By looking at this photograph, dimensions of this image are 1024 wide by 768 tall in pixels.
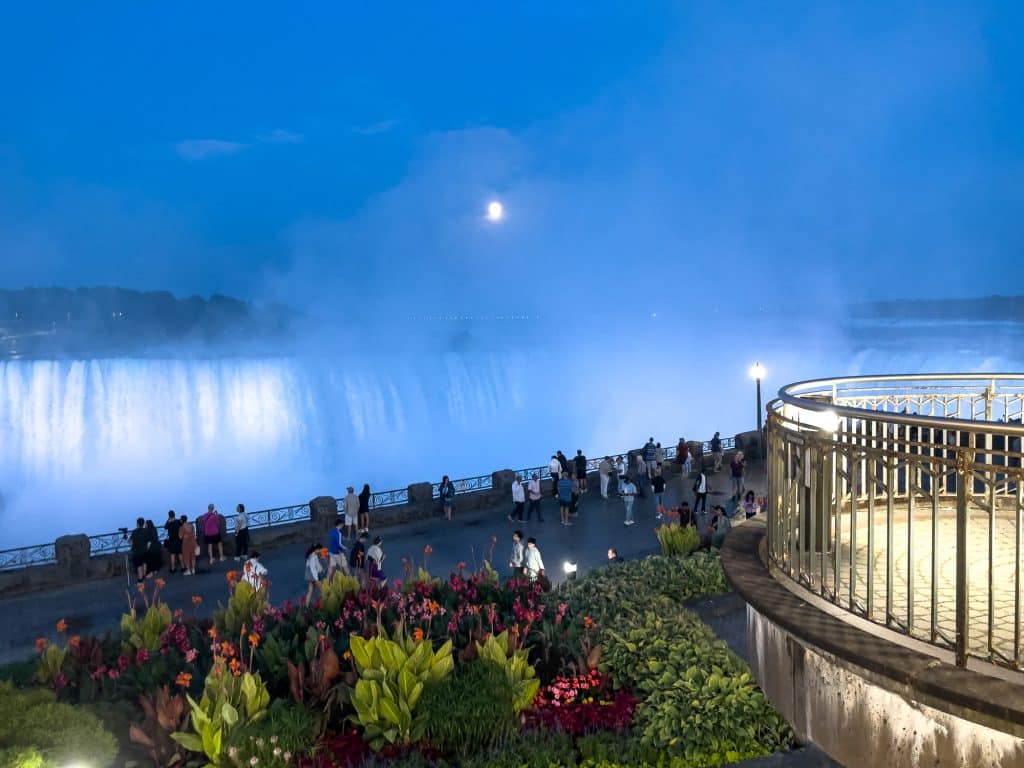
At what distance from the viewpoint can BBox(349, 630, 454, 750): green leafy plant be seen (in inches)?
274

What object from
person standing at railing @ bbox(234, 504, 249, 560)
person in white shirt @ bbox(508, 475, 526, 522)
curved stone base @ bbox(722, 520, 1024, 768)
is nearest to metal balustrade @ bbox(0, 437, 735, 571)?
person standing at railing @ bbox(234, 504, 249, 560)

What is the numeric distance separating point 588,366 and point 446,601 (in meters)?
117

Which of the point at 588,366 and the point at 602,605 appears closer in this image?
the point at 602,605

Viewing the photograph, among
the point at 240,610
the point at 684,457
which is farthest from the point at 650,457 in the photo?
the point at 240,610

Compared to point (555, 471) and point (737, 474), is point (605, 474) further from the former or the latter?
point (737, 474)

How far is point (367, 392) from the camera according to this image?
8456 centimetres

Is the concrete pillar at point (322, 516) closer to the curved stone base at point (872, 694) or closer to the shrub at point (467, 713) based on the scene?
the shrub at point (467, 713)

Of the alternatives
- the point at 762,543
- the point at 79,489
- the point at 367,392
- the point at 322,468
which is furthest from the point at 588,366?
the point at 762,543

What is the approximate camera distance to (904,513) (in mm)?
7227

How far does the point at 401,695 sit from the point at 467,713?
59 cm

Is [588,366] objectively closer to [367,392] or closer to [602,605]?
[367,392]

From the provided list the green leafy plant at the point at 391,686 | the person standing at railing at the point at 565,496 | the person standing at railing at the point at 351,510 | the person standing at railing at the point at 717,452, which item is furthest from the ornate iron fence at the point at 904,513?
the person standing at railing at the point at 717,452

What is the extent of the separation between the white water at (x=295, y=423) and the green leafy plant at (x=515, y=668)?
44.3 metres

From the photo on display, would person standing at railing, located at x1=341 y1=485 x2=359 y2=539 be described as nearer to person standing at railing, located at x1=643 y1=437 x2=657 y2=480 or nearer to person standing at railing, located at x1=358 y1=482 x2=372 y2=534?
person standing at railing, located at x1=358 y1=482 x2=372 y2=534
